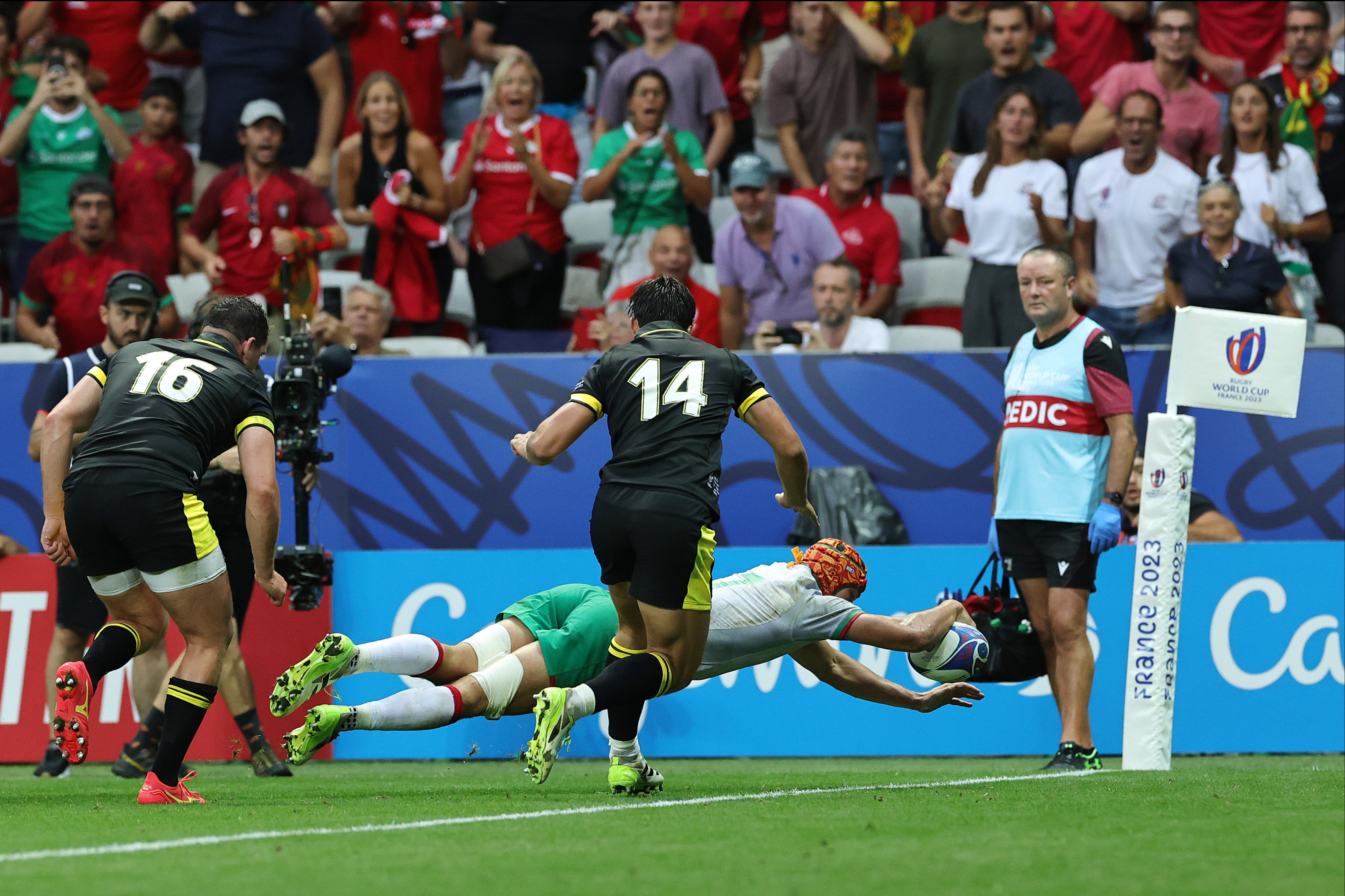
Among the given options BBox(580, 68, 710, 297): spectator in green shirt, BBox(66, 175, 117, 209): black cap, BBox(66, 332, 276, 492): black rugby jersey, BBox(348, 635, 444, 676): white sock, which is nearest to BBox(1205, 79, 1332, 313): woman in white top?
BBox(580, 68, 710, 297): spectator in green shirt

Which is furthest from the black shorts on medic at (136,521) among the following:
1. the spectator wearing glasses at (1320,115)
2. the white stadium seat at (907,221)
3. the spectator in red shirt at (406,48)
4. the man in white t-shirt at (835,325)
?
the spectator wearing glasses at (1320,115)

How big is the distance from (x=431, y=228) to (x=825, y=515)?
12.1 feet

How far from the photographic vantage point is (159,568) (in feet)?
19.9

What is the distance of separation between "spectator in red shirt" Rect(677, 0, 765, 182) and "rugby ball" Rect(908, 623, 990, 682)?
642 cm

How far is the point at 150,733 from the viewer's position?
7.86 meters

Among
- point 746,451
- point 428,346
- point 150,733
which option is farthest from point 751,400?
point 428,346

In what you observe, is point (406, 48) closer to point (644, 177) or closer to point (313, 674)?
point (644, 177)

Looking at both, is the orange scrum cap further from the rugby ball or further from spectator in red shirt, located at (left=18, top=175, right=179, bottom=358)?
spectator in red shirt, located at (left=18, top=175, right=179, bottom=358)

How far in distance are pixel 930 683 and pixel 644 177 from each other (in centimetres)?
435

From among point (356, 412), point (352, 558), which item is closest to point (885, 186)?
point (356, 412)

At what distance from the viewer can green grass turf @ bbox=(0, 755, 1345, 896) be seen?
406 centimetres

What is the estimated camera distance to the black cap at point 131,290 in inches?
315

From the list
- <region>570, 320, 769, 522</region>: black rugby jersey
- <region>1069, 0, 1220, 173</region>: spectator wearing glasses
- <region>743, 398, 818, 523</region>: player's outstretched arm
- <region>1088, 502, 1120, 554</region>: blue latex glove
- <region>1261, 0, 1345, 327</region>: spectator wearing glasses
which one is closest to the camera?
<region>570, 320, 769, 522</region>: black rugby jersey

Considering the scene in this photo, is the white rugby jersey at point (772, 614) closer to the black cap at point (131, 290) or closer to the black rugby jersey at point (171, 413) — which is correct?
the black rugby jersey at point (171, 413)
